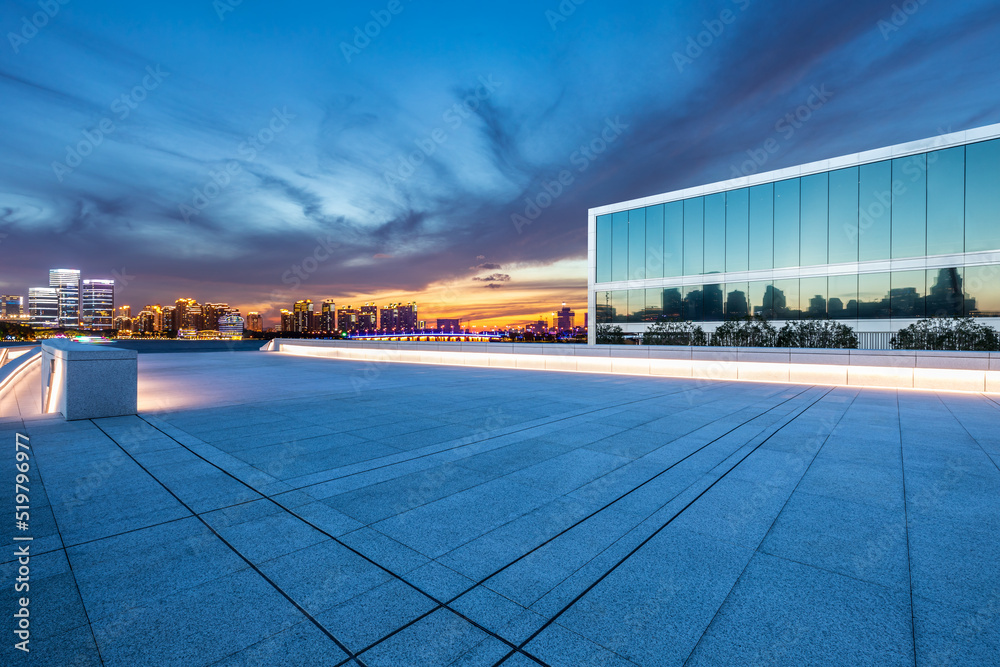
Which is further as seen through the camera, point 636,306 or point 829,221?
point 636,306

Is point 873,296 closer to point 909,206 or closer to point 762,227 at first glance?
point 909,206

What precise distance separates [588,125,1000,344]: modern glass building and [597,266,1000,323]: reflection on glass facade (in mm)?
57

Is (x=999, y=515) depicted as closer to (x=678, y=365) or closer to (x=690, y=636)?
(x=690, y=636)

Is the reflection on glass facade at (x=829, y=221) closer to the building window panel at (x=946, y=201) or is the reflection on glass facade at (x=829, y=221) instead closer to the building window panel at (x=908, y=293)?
the building window panel at (x=946, y=201)

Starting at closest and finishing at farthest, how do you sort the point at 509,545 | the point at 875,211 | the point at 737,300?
1. the point at 509,545
2. the point at 875,211
3. the point at 737,300

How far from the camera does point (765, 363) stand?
16016 mm

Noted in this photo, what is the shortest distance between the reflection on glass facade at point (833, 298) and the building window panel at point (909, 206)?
1.44 m

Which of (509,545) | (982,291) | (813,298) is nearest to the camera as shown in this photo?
(509,545)

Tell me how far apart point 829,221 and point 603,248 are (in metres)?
14.3

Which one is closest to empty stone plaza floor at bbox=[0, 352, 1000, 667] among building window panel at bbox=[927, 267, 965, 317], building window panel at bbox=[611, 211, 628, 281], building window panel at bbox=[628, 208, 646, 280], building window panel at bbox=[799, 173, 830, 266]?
building window panel at bbox=[927, 267, 965, 317]

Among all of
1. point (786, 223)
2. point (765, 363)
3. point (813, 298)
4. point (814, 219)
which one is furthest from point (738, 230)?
point (765, 363)

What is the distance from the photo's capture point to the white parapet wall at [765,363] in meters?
13.3

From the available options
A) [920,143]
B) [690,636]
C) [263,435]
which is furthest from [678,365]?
[920,143]

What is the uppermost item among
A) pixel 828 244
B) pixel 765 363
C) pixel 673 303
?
pixel 828 244
